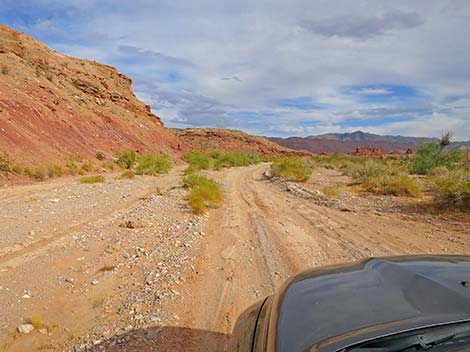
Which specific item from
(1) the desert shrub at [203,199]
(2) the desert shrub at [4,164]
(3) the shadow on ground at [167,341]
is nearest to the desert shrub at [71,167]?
(2) the desert shrub at [4,164]

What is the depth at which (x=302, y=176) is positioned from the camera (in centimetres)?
1862

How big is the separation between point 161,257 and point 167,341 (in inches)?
94.0

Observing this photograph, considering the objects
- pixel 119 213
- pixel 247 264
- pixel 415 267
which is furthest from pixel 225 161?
pixel 415 267

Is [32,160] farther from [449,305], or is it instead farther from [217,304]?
[449,305]

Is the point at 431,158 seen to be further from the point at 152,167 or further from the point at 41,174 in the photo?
the point at 41,174

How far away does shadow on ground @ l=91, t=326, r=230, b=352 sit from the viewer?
3377 mm

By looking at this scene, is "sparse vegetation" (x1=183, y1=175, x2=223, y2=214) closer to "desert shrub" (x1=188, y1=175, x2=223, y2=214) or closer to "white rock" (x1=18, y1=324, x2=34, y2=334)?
"desert shrub" (x1=188, y1=175, x2=223, y2=214)

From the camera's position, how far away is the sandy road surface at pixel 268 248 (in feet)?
13.2

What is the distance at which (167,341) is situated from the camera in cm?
350

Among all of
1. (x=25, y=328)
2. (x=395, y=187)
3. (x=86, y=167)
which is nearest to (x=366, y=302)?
(x=25, y=328)

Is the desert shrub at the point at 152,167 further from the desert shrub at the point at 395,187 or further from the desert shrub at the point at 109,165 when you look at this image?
the desert shrub at the point at 395,187

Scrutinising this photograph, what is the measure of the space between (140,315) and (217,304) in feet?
2.97

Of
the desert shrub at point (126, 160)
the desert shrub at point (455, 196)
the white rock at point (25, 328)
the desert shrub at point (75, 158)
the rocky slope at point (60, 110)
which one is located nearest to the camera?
the white rock at point (25, 328)

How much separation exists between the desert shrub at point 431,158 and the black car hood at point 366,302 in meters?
24.3
